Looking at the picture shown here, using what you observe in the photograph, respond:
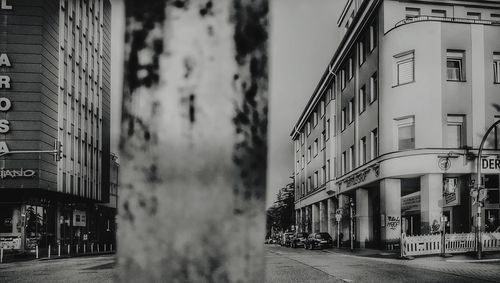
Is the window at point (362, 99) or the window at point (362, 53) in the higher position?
the window at point (362, 53)

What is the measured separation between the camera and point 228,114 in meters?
0.96

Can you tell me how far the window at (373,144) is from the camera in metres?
38.7

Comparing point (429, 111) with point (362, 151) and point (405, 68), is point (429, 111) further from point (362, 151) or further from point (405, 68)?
point (362, 151)

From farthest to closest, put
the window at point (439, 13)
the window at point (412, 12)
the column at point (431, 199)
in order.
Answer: the window at point (439, 13) < the window at point (412, 12) < the column at point (431, 199)

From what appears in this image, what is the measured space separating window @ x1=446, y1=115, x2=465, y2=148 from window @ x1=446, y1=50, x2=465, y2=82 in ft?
7.74

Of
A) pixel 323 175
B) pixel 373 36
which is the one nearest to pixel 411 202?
pixel 373 36

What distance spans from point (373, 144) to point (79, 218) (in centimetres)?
3074

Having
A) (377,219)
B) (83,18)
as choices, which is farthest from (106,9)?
(377,219)

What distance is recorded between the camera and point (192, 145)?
917 mm

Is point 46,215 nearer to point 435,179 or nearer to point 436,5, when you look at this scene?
point 435,179

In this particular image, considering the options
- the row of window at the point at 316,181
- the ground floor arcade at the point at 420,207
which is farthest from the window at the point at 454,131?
the row of window at the point at 316,181

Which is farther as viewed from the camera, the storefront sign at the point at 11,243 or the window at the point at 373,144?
the storefront sign at the point at 11,243

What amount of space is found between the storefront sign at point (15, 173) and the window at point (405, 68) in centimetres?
2541

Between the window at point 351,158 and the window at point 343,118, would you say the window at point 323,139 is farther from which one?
the window at point 351,158
